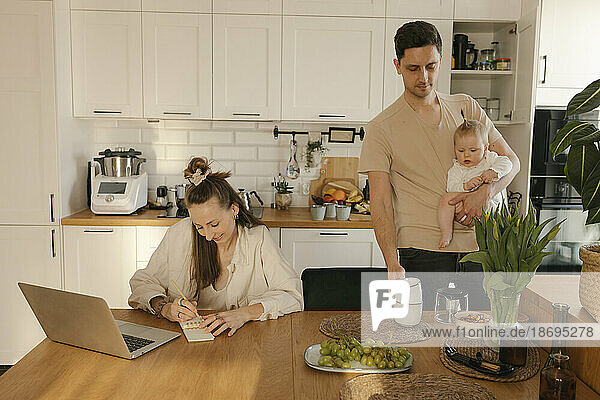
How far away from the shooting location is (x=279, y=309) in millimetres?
1954

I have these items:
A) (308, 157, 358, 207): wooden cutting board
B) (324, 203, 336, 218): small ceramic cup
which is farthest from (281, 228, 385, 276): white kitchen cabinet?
(308, 157, 358, 207): wooden cutting board

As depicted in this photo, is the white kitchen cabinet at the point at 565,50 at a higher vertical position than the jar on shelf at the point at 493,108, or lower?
higher

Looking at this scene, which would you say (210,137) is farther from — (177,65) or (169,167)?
(177,65)

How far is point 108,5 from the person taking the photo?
3.62 metres

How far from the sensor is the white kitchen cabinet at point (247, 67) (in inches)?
144

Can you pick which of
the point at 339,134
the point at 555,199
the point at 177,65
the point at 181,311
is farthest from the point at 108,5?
the point at 555,199

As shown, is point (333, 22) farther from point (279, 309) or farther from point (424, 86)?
point (279, 309)

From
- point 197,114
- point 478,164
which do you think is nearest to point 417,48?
point 478,164

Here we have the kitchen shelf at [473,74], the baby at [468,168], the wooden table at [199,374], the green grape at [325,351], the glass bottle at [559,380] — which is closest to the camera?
the glass bottle at [559,380]

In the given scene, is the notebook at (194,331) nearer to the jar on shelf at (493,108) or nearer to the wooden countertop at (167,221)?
the wooden countertop at (167,221)

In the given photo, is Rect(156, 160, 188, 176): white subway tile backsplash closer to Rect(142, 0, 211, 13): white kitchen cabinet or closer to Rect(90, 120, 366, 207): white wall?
Rect(90, 120, 366, 207): white wall

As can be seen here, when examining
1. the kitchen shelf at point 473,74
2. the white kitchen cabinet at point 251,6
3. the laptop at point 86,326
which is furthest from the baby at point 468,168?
the white kitchen cabinet at point 251,6

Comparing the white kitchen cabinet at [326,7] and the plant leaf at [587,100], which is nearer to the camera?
the plant leaf at [587,100]

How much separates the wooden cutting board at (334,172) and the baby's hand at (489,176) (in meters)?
1.94
